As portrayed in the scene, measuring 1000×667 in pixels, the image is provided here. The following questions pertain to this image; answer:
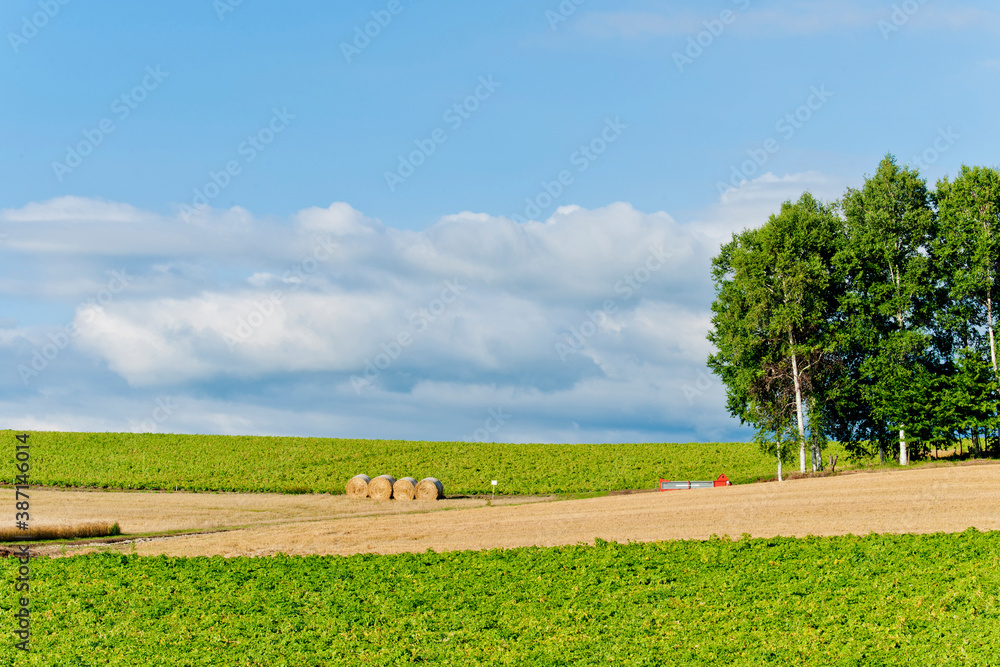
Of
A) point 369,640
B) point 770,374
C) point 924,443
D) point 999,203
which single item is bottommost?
point 369,640

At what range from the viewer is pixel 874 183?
2285 inches

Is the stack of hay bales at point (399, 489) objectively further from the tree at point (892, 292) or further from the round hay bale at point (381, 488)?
the tree at point (892, 292)

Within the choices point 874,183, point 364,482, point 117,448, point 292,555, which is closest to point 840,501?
point 292,555

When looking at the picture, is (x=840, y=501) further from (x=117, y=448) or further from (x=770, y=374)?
(x=117, y=448)

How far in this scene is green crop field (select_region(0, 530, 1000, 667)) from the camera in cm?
1828

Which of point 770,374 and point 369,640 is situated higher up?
point 770,374

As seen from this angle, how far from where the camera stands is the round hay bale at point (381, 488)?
56.6m

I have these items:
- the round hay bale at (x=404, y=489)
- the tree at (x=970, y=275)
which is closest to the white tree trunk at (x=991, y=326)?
the tree at (x=970, y=275)

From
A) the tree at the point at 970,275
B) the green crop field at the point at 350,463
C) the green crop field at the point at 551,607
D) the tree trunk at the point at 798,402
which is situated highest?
the tree at the point at 970,275

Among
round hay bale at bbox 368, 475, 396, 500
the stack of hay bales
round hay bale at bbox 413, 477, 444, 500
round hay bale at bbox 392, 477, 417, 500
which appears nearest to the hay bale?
the stack of hay bales

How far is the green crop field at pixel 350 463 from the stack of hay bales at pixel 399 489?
219 inches

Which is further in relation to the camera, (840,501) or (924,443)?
(924,443)

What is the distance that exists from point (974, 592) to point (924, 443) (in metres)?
39.2

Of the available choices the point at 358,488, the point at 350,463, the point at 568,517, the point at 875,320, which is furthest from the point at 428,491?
the point at 875,320
